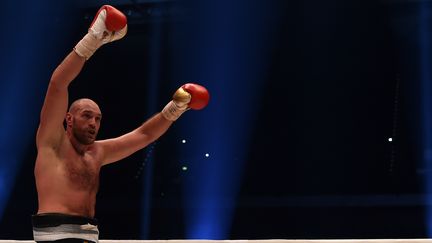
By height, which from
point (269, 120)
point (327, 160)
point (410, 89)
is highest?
point (410, 89)

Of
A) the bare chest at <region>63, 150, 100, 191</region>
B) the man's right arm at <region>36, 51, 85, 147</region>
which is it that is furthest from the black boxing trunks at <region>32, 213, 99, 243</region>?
the man's right arm at <region>36, 51, 85, 147</region>

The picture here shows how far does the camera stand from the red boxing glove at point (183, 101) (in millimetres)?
2299

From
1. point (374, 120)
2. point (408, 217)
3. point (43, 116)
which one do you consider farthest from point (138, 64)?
point (43, 116)

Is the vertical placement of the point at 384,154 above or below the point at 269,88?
below

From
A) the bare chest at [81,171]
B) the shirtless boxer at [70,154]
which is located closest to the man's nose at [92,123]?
the shirtless boxer at [70,154]

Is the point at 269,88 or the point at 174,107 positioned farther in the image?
the point at 269,88

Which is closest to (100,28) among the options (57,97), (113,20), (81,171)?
(113,20)

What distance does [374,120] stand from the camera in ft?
21.1

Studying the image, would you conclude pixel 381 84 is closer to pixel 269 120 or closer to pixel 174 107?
pixel 269 120

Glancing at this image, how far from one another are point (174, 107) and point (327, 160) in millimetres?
4553

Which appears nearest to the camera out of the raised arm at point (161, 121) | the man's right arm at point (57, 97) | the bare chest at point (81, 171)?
the man's right arm at point (57, 97)

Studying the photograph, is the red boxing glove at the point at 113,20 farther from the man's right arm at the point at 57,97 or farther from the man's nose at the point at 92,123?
the man's nose at the point at 92,123

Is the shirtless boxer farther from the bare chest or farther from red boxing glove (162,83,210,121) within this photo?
red boxing glove (162,83,210,121)

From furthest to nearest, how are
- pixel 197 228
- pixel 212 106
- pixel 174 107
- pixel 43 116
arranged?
pixel 212 106
pixel 197 228
pixel 174 107
pixel 43 116
